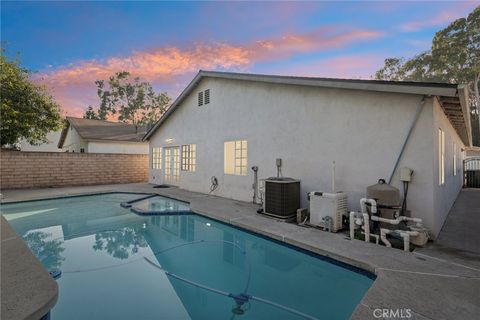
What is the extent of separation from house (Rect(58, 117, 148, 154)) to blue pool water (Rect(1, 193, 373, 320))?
12.2 meters

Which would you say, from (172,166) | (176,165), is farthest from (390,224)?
(172,166)

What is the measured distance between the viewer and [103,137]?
712 inches

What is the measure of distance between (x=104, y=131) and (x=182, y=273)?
753 inches

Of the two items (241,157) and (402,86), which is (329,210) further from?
(241,157)

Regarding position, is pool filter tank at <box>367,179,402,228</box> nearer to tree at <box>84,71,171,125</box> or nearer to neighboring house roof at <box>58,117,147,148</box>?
neighboring house roof at <box>58,117,147,148</box>

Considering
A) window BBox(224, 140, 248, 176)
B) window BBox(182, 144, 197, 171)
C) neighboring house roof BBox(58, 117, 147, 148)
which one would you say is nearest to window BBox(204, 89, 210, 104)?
window BBox(182, 144, 197, 171)

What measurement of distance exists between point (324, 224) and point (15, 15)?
11.9m

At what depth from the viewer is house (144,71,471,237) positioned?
477cm

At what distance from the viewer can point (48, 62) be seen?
11516 mm

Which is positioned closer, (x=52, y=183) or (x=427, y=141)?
(x=427, y=141)

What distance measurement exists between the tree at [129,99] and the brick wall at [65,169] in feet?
64.8

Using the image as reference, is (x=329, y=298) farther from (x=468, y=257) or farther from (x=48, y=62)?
(x=48, y=62)

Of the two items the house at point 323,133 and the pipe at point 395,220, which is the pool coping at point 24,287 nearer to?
the pipe at point 395,220

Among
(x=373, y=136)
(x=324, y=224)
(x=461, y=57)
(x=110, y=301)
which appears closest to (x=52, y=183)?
(x=110, y=301)
